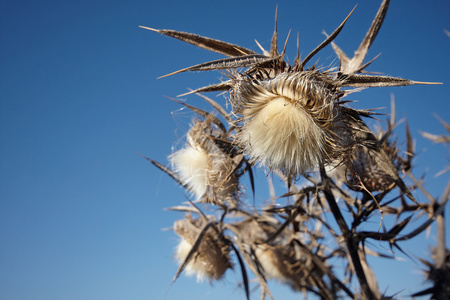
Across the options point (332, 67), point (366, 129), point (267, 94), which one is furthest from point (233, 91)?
point (366, 129)

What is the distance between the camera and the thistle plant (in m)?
1.66

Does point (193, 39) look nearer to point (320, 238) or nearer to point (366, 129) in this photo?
point (366, 129)

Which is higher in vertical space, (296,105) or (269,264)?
(269,264)

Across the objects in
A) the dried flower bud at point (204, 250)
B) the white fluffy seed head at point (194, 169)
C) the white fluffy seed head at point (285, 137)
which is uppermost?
the white fluffy seed head at point (194, 169)

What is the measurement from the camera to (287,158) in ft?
5.86

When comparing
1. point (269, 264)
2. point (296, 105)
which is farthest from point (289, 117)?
point (269, 264)

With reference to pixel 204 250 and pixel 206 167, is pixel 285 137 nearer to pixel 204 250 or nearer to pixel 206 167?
pixel 206 167

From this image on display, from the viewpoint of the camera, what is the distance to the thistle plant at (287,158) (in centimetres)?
166

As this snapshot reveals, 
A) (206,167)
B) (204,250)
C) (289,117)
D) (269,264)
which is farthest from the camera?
(269,264)

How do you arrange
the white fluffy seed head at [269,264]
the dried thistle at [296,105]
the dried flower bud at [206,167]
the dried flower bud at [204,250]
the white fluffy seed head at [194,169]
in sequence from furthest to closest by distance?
the white fluffy seed head at [269,264] → the dried flower bud at [204,250] → the white fluffy seed head at [194,169] → the dried flower bud at [206,167] → the dried thistle at [296,105]

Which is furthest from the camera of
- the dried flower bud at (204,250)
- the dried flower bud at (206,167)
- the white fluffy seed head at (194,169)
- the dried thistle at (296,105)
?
the dried flower bud at (204,250)

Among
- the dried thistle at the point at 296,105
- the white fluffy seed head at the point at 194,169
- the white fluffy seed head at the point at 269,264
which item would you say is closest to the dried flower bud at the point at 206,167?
the white fluffy seed head at the point at 194,169

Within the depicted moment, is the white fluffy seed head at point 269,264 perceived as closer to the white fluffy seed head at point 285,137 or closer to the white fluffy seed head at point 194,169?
the white fluffy seed head at point 194,169

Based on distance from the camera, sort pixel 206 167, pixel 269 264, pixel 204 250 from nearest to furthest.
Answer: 1. pixel 206 167
2. pixel 204 250
3. pixel 269 264
